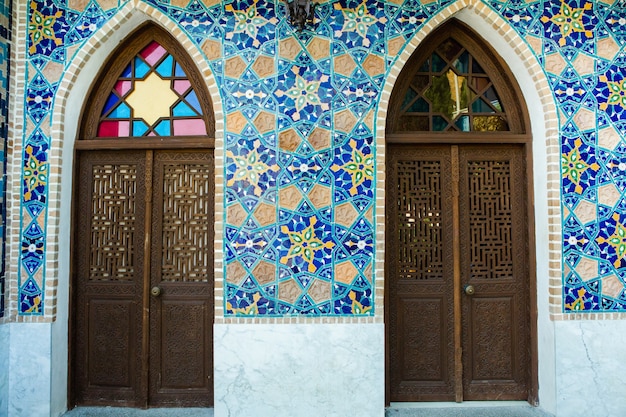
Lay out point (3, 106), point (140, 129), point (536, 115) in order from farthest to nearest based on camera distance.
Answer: point (140, 129) < point (536, 115) < point (3, 106)

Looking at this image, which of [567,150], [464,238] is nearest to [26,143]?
[464,238]

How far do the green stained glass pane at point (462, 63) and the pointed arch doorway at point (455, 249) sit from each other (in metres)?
0.06

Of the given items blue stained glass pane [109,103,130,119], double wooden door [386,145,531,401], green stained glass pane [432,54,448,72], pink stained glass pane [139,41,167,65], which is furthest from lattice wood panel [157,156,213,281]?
green stained glass pane [432,54,448,72]

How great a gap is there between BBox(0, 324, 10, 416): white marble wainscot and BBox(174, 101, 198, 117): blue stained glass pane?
81.0 inches

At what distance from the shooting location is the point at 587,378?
332cm

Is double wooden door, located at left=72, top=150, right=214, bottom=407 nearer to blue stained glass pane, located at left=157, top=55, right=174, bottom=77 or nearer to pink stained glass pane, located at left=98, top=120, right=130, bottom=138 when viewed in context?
pink stained glass pane, located at left=98, top=120, right=130, bottom=138

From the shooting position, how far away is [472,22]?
3.54 meters

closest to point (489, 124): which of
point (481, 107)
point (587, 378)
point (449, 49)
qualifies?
point (481, 107)

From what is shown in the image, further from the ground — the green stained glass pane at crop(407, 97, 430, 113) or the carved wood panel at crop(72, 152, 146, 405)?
the green stained glass pane at crop(407, 97, 430, 113)

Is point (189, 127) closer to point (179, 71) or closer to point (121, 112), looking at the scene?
point (179, 71)

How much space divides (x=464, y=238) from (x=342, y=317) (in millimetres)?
1189

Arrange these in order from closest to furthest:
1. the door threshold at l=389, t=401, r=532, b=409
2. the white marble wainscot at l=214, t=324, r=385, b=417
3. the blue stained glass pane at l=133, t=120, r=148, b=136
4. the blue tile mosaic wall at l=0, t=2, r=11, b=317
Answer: the white marble wainscot at l=214, t=324, r=385, b=417, the blue tile mosaic wall at l=0, t=2, r=11, b=317, the door threshold at l=389, t=401, r=532, b=409, the blue stained glass pane at l=133, t=120, r=148, b=136

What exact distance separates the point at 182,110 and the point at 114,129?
587 millimetres

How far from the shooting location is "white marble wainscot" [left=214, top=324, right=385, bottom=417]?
3.26m
